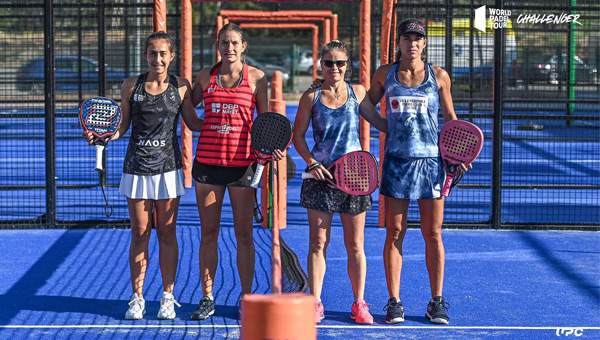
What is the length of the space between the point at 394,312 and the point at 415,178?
0.90 m

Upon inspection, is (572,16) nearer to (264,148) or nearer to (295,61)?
(264,148)

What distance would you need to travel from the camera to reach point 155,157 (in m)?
5.88

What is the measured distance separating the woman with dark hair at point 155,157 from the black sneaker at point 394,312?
144 centimetres

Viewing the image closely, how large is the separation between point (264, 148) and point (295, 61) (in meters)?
23.5

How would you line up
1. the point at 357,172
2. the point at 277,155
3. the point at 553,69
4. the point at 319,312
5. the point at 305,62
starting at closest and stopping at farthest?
the point at 277,155 < the point at 357,172 < the point at 319,312 < the point at 553,69 < the point at 305,62

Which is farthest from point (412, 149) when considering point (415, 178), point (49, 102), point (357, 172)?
point (49, 102)

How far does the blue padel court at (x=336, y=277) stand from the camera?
571cm

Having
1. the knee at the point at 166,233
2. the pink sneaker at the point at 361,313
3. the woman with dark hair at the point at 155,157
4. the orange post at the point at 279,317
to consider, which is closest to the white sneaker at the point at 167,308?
the woman with dark hair at the point at 155,157

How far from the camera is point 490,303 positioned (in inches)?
250

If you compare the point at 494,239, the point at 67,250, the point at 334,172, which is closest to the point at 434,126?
the point at 334,172

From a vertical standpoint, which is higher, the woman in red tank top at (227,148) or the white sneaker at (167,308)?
the woman in red tank top at (227,148)

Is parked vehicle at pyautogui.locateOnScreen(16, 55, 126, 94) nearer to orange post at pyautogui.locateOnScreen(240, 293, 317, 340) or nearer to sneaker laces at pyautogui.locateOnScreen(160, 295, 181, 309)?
sneaker laces at pyautogui.locateOnScreen(160, 295, 181, 309)

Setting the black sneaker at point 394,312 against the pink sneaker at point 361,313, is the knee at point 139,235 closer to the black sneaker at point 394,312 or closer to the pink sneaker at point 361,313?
the pink sneaker at point 361,313

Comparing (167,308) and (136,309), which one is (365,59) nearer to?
(167,308)
